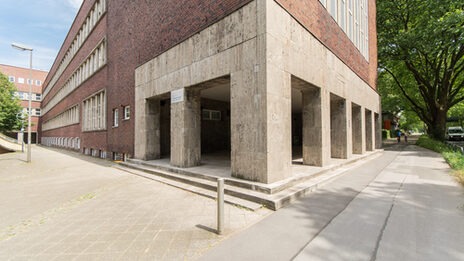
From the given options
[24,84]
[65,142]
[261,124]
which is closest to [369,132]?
[261,124]

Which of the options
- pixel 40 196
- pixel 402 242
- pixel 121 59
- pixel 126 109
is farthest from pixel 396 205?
pixel 121 59

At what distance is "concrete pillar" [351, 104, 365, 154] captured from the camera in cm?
1185

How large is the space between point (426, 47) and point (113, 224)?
22088 mm

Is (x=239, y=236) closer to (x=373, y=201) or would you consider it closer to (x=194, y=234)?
(x=194, y=234)

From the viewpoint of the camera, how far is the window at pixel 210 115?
13.3m

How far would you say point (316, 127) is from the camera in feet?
24.8

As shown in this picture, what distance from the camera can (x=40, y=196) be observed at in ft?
18.8

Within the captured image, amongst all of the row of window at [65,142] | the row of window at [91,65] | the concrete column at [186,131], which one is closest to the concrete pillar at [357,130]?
the concrete column at [186,131]

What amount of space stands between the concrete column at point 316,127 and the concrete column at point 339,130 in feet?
8.17

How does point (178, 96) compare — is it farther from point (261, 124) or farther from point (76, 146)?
point (76, 146)

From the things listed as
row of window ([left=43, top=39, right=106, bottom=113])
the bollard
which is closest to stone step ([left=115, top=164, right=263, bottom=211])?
the bollard

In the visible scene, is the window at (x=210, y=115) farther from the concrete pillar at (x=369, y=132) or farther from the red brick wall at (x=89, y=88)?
the concrete pillar at (x=369, y=132)

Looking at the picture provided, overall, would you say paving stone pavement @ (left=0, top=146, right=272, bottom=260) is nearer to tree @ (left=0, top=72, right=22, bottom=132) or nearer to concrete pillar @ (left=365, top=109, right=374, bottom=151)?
concrete pillar @ (left=365, top=109, right=374, bottom=151)

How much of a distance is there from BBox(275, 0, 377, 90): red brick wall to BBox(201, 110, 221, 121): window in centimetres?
815
